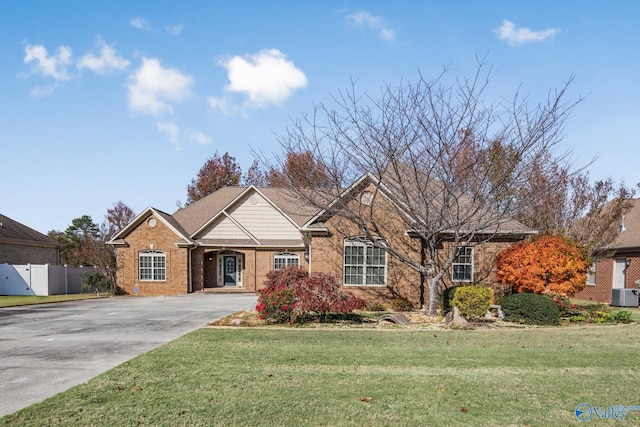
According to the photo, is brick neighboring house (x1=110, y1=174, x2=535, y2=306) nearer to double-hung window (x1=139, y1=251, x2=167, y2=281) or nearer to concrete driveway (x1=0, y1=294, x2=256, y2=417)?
double-hung window (x1=139, y1=251, x2=167, y2=281)

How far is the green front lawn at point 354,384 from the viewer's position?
18.4 feet

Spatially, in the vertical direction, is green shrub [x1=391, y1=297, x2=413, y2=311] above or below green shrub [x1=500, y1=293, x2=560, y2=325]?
below

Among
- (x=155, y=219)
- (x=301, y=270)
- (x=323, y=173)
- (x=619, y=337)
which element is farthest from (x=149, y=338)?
(x=155, y=219)

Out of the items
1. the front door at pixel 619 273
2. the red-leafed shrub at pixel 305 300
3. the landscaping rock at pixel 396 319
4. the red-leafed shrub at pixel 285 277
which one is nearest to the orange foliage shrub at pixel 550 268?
the landscaping rock at pixel 396 319

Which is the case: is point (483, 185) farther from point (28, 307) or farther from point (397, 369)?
point (28, 307)

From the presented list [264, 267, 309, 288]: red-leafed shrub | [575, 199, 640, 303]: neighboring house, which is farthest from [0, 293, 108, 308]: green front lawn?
[575, 199, 640, 303]: neighboring house

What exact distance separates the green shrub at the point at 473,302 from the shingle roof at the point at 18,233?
29.2 meters

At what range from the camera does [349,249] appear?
18.8 metres

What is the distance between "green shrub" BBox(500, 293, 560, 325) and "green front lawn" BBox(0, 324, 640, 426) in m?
3.02

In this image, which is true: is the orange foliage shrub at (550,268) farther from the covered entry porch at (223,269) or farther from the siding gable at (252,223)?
the covered entry porch at (223,269)

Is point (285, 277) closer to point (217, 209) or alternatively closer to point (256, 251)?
point (256, 251)

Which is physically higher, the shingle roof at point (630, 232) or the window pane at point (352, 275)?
the shingle roof at point (630, 232)

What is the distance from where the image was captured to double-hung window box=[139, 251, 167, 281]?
27.1 meters

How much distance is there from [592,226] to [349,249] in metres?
12.0
